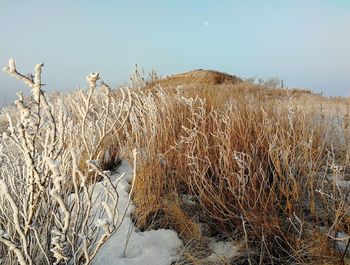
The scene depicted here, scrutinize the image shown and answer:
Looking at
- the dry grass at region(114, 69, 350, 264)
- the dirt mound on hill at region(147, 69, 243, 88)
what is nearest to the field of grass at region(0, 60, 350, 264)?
the dry grass at region(114, 69, 350, 264)

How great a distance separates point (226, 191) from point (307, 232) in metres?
0.59

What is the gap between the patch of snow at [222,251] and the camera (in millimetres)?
2443

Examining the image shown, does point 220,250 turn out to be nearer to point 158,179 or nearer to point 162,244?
point 162,244

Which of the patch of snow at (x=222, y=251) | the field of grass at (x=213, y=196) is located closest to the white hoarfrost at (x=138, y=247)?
the field of grass at (x=213, y=196)

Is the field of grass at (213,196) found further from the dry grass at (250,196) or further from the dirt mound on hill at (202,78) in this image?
the dirt mound on hill at (202,78)

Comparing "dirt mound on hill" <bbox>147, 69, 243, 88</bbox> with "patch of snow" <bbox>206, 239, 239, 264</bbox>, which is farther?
"dirt mound on hill" <bbox>147, 69, 243, 88</bbox>

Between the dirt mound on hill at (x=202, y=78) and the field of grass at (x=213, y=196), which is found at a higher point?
the dirt mound on hill at (x=202, y=78)

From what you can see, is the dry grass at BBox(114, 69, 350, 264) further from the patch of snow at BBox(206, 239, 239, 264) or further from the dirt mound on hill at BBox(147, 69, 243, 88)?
the dirt mound on hill at BBox(147, 69, 243, 88)

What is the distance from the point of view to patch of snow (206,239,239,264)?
2.44m

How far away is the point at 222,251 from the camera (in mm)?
2555

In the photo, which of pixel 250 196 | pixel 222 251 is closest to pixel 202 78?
pixel 250 196

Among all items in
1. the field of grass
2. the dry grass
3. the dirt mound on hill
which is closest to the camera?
the field of grass

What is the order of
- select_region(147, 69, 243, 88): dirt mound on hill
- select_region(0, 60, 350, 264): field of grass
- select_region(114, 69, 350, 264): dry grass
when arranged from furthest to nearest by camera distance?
select_region(147, 69, 243, 88): dirt mound on hill < select_region(114, 69, 350, 264): dry grass < select_region(0, 60, 350, 264): field of grass

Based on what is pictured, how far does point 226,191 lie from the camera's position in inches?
111
